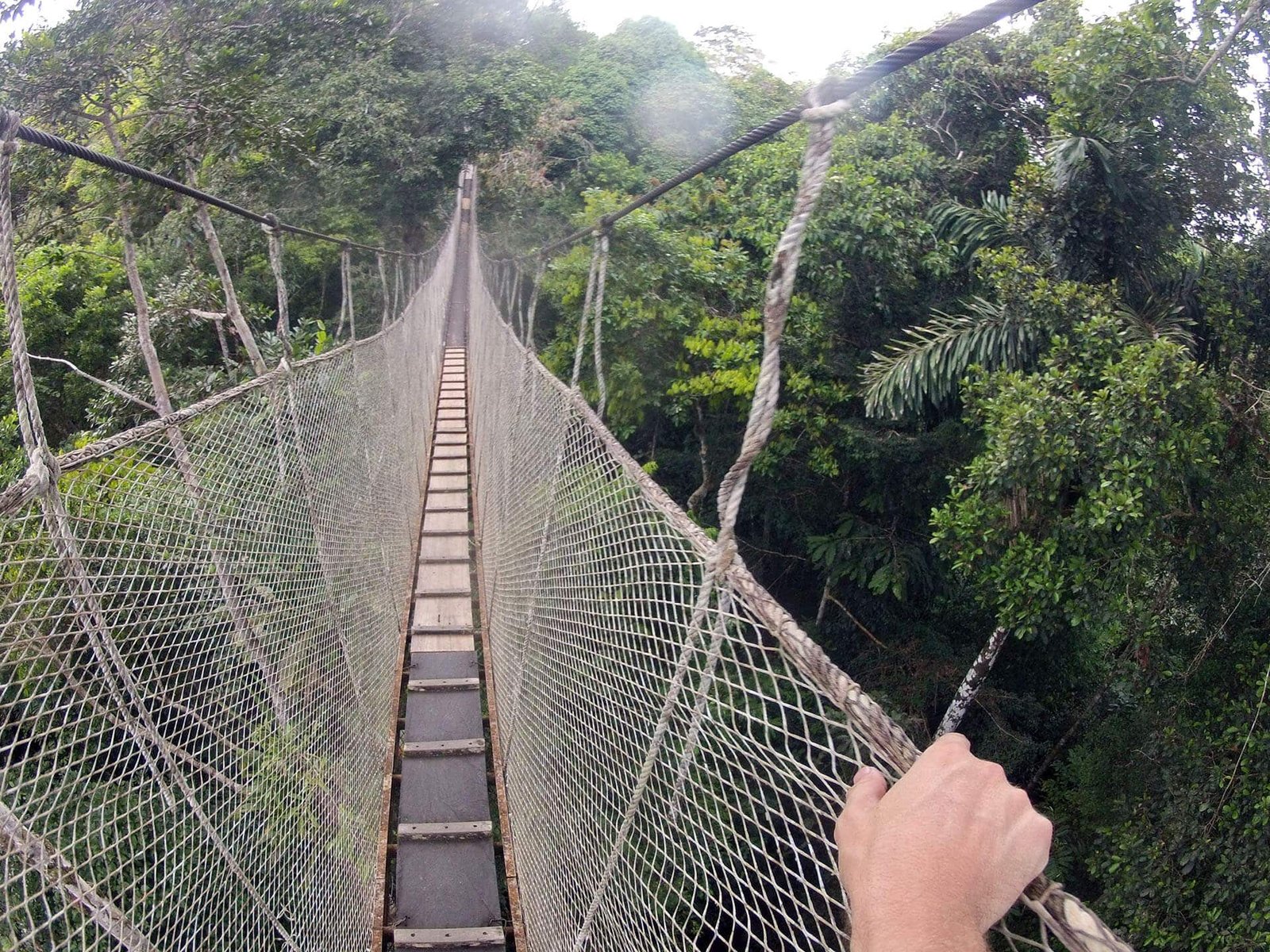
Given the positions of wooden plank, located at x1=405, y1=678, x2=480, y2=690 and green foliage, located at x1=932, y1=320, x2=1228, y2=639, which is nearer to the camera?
wooden plank, located at x1=405, y1=678, x2=480, y2=690

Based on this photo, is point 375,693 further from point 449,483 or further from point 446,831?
point 449,483

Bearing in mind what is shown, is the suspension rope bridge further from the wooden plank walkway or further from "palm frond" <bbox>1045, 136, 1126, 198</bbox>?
"palm frond" <bbox>1045, 136, 1126, 198</bbox>

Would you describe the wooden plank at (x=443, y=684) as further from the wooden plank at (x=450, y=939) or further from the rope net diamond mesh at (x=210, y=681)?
the wooden plank at (x=450, y=939)

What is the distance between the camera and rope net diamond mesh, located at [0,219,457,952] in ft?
3.14

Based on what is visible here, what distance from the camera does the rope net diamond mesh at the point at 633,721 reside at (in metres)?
0.73

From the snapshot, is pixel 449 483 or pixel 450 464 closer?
pixel 449 483

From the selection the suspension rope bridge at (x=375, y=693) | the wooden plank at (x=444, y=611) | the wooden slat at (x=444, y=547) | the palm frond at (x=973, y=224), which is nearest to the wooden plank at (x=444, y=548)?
the wooden slat at (x=444, y=547)

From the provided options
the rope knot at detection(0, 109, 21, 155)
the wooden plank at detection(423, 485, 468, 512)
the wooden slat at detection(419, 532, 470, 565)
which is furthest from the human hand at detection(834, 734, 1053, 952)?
the wooden plank at detection(423, 485, 468, 512)

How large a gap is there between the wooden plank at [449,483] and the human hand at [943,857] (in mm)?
4044

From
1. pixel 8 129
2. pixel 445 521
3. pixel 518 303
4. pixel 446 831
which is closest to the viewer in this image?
pixel 8 129

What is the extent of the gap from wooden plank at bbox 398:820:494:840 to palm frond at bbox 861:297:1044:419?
271 cm

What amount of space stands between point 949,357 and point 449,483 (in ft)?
8.22

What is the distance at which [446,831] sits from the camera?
6.89 feet

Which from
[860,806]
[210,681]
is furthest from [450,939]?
[860,806]
